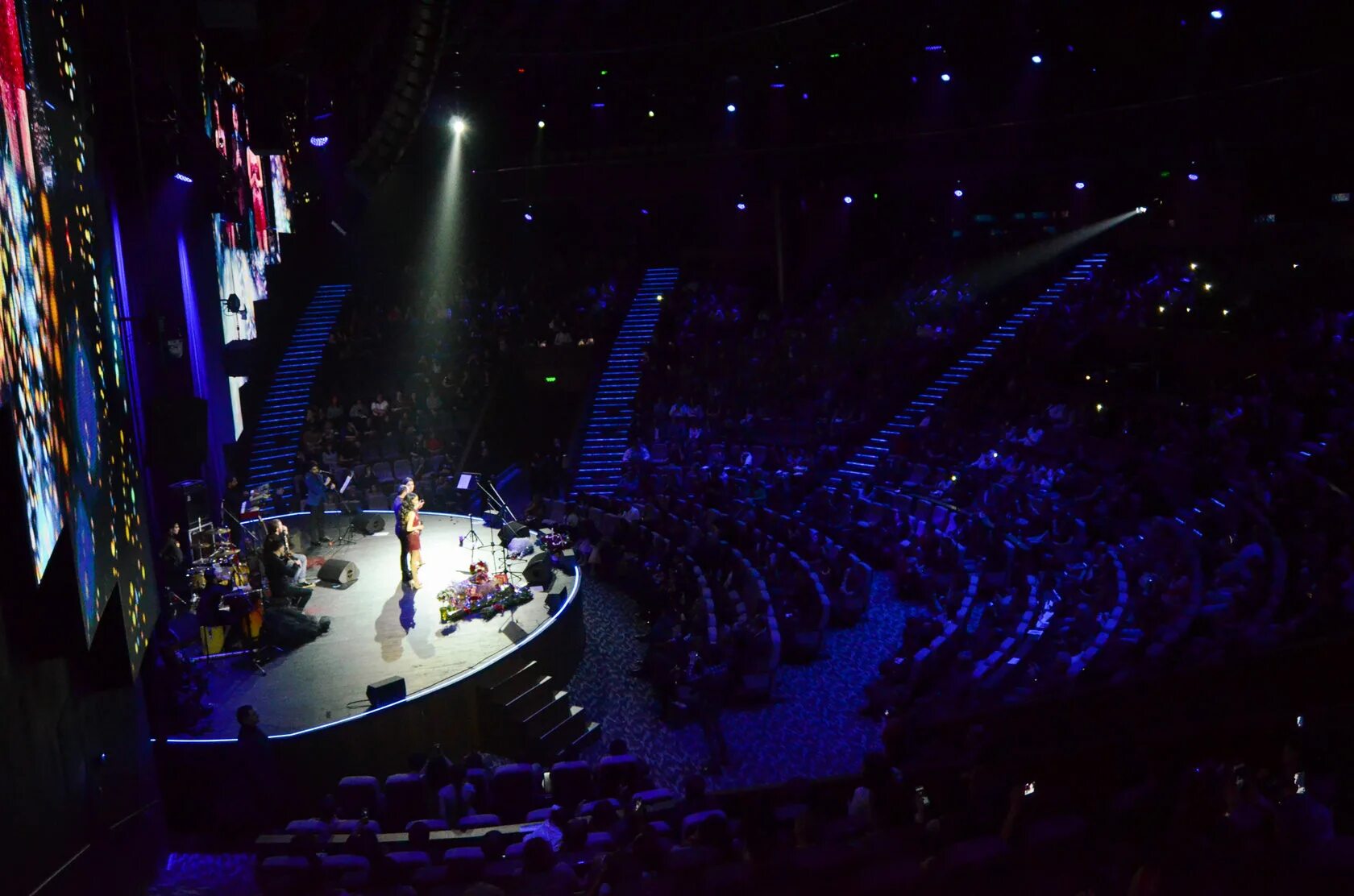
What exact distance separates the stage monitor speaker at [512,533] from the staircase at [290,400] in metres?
5.03

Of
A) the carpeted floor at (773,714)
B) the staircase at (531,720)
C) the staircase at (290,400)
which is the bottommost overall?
the carpeted floor at (773,714)

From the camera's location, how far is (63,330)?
219 inches

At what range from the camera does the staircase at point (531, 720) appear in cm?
1020

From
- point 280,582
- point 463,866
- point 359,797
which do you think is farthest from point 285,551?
point 463,866

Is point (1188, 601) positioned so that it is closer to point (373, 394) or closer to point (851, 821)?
point (851, 821)

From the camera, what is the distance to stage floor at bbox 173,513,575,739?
9.98 meters

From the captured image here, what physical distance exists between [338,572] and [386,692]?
4657 millimetres

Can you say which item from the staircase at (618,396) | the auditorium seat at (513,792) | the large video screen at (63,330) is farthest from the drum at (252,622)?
the staircase at (618,396)

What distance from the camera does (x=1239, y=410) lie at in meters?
14.4

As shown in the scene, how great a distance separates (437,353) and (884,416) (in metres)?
8.75

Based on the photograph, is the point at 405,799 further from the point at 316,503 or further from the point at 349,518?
the point at 349,518

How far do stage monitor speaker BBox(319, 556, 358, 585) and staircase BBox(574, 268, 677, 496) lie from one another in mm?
5700

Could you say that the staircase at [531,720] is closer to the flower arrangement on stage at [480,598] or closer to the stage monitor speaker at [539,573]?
the flower arrangement on stage at [480,598]

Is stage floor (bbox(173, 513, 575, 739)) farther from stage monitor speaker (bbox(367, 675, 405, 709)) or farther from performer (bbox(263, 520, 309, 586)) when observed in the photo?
performer (bbox(263, 520, 309, 586))
